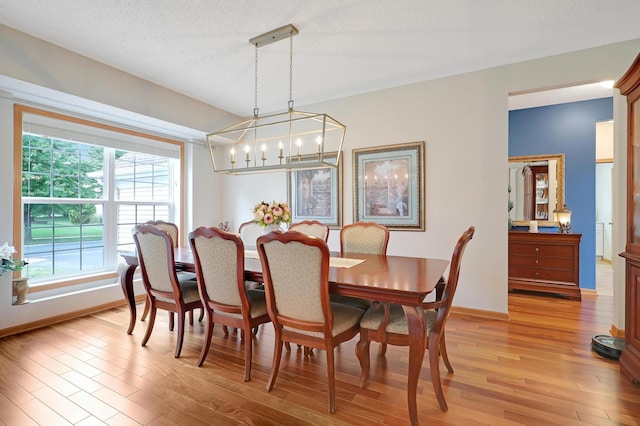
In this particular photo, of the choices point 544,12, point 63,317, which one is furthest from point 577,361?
point 63,317

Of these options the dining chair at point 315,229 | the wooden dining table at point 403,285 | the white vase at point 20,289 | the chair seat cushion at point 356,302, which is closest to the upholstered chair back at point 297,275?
the wooden dining table at point 403,285

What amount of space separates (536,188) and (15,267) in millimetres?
6218

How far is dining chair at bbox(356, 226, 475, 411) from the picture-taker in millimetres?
1807

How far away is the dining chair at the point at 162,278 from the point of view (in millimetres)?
2486

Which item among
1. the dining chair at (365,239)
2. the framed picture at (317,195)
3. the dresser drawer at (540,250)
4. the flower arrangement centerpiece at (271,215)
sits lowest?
the dresser drawer at (540,250)

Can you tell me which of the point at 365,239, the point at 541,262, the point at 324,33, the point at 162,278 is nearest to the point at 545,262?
the point at 541,262

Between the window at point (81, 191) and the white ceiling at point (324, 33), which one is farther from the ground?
the white ceiling at point (324, 33)

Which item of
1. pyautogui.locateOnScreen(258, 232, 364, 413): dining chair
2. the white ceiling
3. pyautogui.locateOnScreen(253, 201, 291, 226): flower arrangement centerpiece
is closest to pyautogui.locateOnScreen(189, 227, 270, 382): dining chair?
pyautogui.locateOnScreen(258, 232, 364, 413): dining chair

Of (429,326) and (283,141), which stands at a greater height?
(283,141)

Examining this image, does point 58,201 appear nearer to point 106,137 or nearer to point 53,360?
point 106,137

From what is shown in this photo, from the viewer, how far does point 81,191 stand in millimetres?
3627

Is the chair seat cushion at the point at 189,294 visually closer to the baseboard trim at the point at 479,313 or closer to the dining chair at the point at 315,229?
the dining chair at the point at 315,229

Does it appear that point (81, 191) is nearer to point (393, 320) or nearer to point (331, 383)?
point (331, 383)

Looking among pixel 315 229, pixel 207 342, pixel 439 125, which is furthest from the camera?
pixel 439 125
